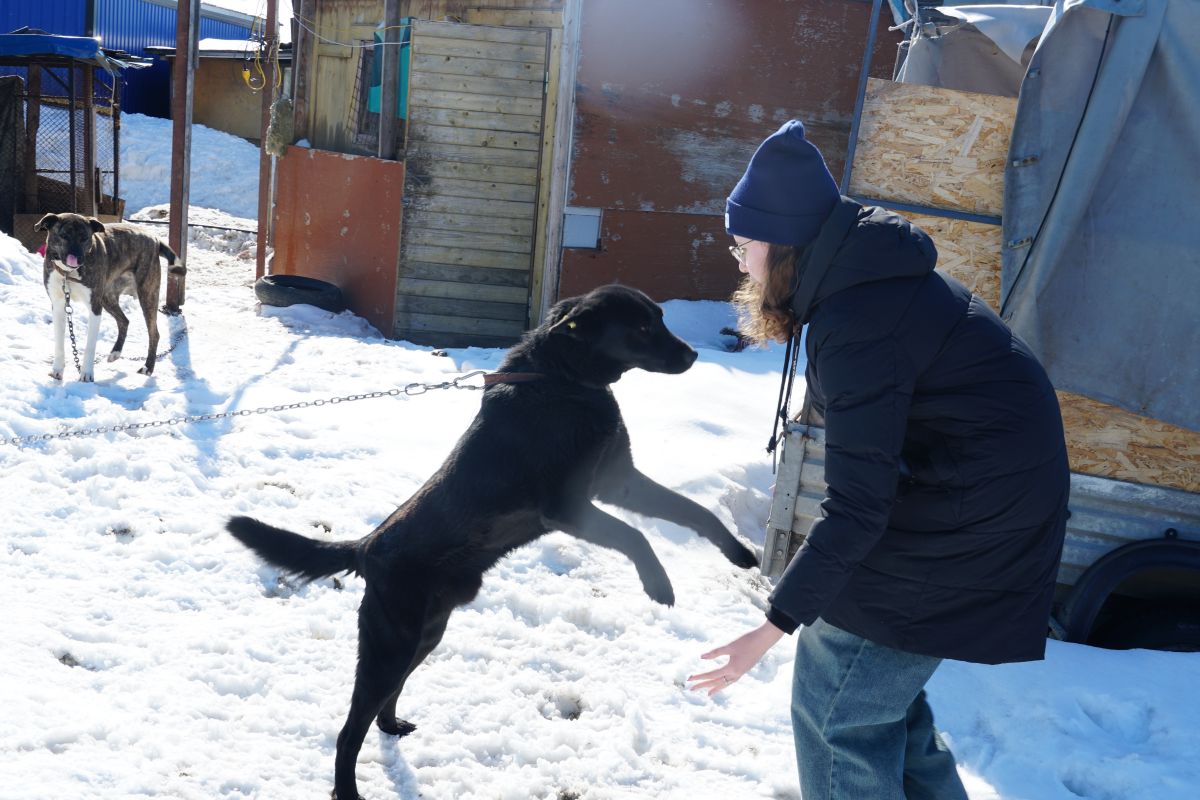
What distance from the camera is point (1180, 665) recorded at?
3.55 meters

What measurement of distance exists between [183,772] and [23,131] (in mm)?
13322

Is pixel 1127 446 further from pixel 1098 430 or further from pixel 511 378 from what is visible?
pixel 511 378

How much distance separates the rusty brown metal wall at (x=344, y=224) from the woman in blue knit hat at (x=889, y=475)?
29.3 feet

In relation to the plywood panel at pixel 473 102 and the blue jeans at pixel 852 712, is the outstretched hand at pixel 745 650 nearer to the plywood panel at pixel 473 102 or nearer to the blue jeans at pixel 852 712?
the blue jeans at pixel 852 712

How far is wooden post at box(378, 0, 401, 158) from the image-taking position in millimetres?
10703

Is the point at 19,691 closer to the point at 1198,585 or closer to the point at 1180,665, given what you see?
the point at 1180,665

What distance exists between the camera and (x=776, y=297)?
205 cm

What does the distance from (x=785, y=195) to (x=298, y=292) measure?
9287mm

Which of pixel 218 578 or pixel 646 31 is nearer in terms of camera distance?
pixel 218 578

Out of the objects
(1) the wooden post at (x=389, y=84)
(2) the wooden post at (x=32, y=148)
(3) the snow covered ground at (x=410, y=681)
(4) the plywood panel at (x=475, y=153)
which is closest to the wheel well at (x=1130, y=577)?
(3) the snow covered ground at (x=410, y=681)

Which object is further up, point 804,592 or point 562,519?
point 804,592

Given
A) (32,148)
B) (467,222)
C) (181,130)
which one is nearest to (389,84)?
(467,222)

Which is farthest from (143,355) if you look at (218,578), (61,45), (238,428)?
(61,45)

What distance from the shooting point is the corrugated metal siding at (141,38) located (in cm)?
2711
